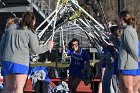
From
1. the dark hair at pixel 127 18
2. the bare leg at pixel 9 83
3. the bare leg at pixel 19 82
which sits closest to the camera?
the bare leg at pixel 19 82

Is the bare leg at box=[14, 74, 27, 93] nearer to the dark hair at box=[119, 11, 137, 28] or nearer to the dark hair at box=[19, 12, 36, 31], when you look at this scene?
the dark hair at box=[19, 12, 36, 31]

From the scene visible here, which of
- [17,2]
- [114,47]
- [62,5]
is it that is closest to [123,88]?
[114,47]

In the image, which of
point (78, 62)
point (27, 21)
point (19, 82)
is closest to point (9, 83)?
Answer: point (19, 82)

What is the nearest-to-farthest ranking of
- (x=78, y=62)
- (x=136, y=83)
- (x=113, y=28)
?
(x=136, y=83), (x=113, y=28), (x=78, y=62)

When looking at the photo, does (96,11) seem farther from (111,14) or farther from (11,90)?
(111,14)

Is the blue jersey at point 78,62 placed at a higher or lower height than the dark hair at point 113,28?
lower

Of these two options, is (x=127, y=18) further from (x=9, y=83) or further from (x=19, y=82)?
(x=9, y=83)

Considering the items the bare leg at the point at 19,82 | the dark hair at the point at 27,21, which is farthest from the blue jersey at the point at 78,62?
the bare leg at the point at 19,82

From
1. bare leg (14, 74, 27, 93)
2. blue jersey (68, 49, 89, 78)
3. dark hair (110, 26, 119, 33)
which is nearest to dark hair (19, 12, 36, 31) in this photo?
bare leg (14, 74, 27, 93)

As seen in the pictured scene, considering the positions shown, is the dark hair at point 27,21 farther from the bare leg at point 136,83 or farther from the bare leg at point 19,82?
the bare leg at point 136,83

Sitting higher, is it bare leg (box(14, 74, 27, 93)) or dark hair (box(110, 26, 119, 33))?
dark hair (box(110, 26, 119, 33))

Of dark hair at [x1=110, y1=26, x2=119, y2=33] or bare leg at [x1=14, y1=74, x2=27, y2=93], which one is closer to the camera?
bare leg at [x1=14, y1=74, x2=27, y2=93]

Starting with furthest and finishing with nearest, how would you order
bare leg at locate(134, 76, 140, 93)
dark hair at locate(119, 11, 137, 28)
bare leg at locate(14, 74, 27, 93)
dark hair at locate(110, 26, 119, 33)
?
dark hair at locate(110, 26, 119, 33) < bare leg at locate(134, 76, 140, 93) < dark hair at locate(119, 11, 137, 28) < bare leg at locate(14, 74, 27, 93)

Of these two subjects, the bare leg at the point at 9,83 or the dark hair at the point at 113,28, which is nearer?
the bare leg at the point at 9,83
